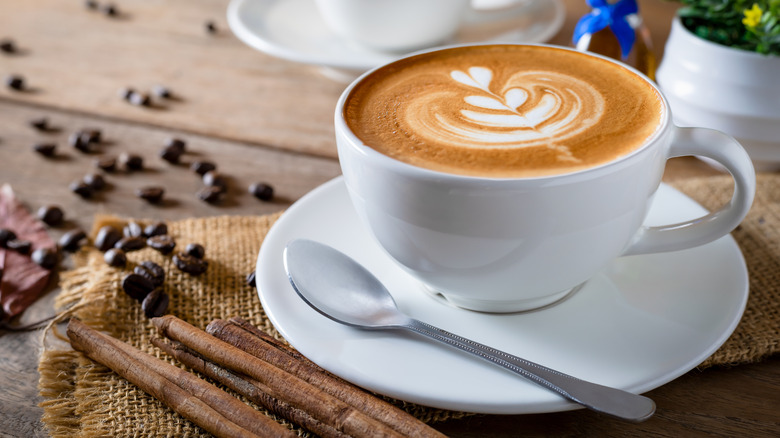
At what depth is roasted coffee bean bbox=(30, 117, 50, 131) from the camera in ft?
5.97

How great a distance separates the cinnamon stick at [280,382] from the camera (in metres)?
0.87

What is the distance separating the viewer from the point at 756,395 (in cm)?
98

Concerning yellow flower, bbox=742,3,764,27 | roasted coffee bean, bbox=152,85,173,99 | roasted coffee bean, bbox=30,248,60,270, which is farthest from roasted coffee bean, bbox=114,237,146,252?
yellow flower, bbox=742,3,764,27

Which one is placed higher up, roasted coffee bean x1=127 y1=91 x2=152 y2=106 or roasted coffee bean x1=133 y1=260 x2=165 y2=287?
roasted coffee bean x1=133 y1=260 x2=165 y2=287

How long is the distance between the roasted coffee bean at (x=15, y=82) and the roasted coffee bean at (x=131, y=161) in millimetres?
599

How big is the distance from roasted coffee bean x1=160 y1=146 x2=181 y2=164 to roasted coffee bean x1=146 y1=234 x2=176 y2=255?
37 centimetres

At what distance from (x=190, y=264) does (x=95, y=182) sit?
47 cm

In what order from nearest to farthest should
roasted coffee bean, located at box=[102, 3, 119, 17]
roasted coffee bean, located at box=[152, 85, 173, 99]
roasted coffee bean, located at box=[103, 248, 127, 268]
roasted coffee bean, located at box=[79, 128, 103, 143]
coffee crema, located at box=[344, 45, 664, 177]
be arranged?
coffee crema, located at box=[344, 45, 664, 177], roasted coffee bean, located at box=[103, 248, 127, 268], roasted coffee bean, located at box=[79, 128, 103, 143], roasted coffee bean, located at box=[152, 85, 173, 99], roasted coffee bean, located at box=[102, 3, 119, 17]

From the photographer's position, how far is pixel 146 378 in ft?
3.28

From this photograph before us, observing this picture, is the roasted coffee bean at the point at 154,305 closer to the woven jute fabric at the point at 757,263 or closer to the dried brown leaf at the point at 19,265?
the dried brown leaf at the point at 19,265

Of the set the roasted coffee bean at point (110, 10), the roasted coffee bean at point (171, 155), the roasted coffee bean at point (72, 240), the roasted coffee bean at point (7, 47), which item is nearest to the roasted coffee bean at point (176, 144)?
the roasted coffee bean at point (171, 155)

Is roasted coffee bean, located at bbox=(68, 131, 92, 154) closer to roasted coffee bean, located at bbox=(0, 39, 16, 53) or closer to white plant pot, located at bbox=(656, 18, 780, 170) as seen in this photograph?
roasted coffee bean, located at bbox=(0, 39, 16, 53)

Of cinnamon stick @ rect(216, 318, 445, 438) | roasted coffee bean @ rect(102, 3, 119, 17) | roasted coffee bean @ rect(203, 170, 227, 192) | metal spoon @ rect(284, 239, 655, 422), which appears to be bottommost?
roasted coffee bean @ rect(102, 3, 119, 17)

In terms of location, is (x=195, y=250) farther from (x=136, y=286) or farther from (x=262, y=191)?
(x=262, y=191)
